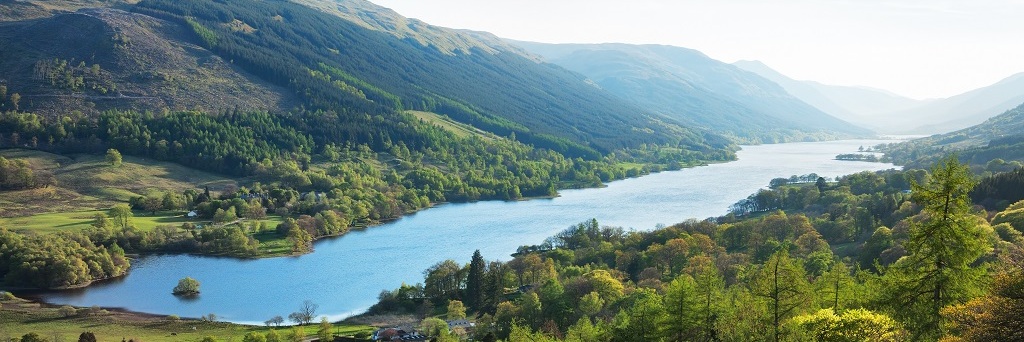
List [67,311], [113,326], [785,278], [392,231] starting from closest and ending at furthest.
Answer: [785,278]
[113,326]
[67,311]
[392,231]

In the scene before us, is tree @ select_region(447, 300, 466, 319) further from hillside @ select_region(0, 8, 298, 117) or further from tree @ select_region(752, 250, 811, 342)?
hillside @ select_region(0, 8, 298, 117)

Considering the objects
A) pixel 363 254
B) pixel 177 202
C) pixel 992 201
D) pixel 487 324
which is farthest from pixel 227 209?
pixel 992 201

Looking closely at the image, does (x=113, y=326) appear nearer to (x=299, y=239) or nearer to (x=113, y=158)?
(x=299, y=239)

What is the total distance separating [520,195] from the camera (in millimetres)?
166375

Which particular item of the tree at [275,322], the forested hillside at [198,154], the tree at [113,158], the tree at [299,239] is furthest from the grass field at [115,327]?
the tree at [113,158]

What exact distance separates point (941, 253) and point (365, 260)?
277ft

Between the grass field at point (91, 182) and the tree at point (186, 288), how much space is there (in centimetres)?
4137

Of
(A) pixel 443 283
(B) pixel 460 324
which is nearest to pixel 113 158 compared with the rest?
(A) pixel 443 283

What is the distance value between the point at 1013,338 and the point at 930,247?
17.1ft

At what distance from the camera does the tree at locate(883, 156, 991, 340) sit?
2155 cm

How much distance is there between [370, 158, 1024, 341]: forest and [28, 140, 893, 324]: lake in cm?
1217

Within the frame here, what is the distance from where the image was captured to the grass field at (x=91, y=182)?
112 m

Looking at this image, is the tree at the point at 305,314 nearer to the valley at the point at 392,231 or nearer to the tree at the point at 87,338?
the valley at the point at 392,231

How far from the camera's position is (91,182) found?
406 ft
